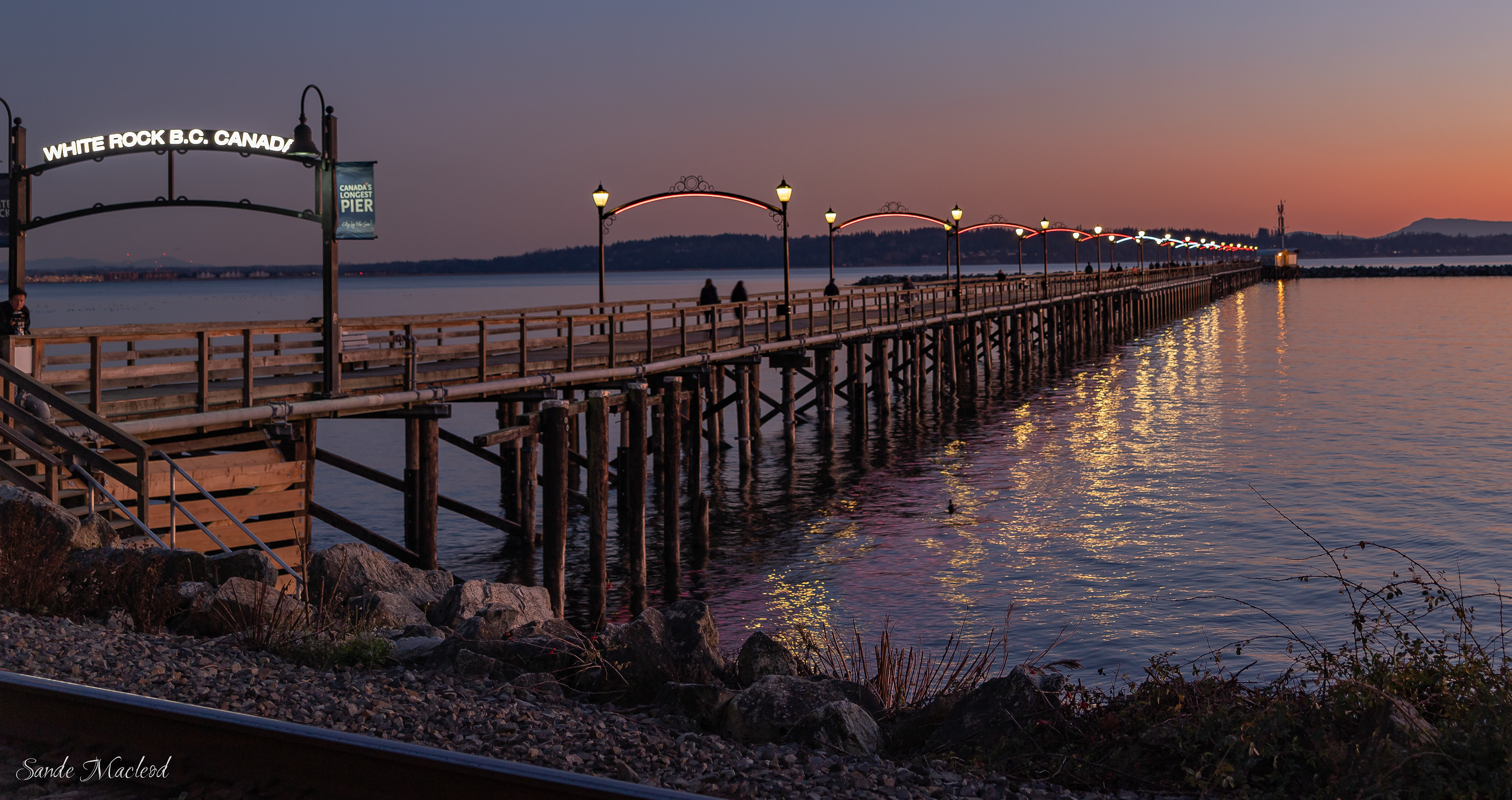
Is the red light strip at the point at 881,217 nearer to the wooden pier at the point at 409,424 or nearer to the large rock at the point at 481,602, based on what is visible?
the wooden pier at the point at 409,424

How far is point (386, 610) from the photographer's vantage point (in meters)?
9.82

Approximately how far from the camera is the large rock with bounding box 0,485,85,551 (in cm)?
947

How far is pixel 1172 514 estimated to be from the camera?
24.9 m

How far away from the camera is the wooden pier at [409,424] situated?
12.4 metres

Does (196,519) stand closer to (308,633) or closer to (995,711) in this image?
(308,633)

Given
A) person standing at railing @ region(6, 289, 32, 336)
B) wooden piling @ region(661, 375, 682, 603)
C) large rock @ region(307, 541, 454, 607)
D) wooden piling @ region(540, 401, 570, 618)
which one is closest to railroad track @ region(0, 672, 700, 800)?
large rock @ region(307, 541, 454, 607)

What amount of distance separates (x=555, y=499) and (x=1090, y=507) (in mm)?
13346

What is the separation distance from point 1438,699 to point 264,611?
7.02 m

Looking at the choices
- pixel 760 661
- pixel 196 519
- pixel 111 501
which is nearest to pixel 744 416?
pixel 196 519

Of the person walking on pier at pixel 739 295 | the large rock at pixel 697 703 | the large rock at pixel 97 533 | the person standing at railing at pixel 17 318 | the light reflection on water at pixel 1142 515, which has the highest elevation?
the person walking on pier at pixel 739 295

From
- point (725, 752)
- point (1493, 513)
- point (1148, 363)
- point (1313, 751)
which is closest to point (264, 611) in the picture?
point (725, 752)

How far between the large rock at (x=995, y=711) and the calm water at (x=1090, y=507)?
22.0ft

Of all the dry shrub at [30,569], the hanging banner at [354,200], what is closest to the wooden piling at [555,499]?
the hanging banner at [354,200]

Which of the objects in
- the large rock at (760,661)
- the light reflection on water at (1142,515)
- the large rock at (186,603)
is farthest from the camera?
the light reflection on water at (1142,515)
